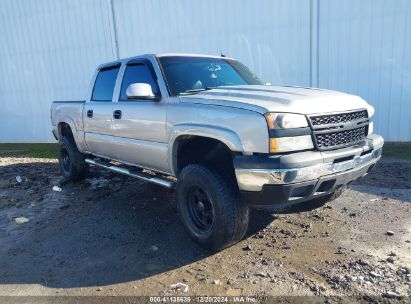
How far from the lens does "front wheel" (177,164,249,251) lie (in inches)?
134

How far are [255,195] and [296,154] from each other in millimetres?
492

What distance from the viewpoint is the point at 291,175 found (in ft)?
9.98

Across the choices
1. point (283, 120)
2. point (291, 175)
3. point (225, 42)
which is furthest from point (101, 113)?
point (225, 42)

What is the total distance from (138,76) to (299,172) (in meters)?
2.62

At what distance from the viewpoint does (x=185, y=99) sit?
389cm

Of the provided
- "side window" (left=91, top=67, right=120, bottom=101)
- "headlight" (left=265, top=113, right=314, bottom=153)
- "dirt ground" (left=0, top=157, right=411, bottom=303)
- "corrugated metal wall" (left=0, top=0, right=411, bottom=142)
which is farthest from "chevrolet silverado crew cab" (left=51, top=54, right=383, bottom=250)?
"corrugated metal wall" (left=0, top=0, right=411, bottom=142)

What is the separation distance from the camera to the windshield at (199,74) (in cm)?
424

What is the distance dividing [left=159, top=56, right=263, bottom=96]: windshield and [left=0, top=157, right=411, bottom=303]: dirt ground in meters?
1.66

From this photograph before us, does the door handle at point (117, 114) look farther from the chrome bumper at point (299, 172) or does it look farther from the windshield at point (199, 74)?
the chrome bumper at point (299, 172)

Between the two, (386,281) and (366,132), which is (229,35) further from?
(386,281)

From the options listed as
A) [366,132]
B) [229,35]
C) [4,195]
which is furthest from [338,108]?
[229,35]

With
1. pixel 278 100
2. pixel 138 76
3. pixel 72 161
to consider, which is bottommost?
pixel 72 161

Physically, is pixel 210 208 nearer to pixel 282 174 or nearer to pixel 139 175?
pixel 282 174

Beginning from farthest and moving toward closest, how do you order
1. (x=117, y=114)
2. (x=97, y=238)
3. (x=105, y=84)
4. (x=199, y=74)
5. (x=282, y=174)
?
(x=105, y=84) < (x=117, y=114) < (x=199, y=74) < (x=97, y=238) < (x=282, y=174)
